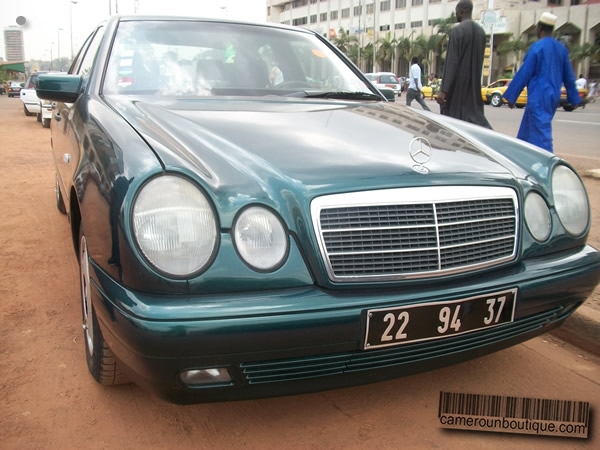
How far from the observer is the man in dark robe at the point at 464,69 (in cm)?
522

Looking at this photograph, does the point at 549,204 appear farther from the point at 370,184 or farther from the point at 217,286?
the point at 217,286

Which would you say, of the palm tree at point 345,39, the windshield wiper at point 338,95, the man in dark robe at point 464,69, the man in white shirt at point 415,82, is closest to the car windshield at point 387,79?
the man in white shirt at point 415,82

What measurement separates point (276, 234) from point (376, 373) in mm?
563

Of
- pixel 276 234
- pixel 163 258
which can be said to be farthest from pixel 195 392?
pixel 276 234

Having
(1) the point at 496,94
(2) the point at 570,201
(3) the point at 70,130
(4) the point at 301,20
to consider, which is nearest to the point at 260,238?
(2) the point at 570,201

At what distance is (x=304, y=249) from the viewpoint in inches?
67.3

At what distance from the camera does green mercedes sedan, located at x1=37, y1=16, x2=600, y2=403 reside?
1.61 m

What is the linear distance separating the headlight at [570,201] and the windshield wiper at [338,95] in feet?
4.01

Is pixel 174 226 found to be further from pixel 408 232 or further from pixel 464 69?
pixel 464 69

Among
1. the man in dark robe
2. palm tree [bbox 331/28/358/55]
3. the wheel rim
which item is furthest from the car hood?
palm tree [bbox 331/28/358/55]

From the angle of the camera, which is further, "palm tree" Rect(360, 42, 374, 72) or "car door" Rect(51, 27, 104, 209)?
"palm tree" Rect(360, 42, 374, 72)

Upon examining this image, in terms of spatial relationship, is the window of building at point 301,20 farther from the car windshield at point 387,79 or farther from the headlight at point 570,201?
the headlight at point 570,201

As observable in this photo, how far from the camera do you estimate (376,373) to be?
1.82 metres

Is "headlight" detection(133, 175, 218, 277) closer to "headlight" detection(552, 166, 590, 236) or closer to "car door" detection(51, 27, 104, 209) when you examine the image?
"car door" detection(51, 27, 104, 209)
